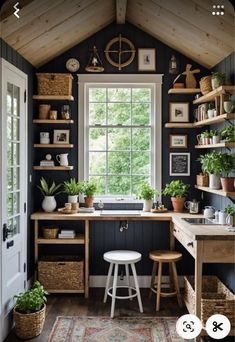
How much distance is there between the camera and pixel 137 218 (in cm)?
464

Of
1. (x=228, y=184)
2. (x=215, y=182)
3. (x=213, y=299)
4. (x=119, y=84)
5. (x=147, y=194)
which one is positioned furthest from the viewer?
(x=119, y=84)

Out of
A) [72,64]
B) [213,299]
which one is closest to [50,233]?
[213,299]

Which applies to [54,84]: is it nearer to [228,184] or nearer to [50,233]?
[50,233]

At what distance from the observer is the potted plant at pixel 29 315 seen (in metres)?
3.63

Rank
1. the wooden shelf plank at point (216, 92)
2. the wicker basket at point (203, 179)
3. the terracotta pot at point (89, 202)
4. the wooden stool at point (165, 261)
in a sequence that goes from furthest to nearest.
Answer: the terracotta pot at point (89, 202)
the wicker basket at point (203, 179)
the wooden stool at point (165, 261)
the wooden shelf plank at point (216, 92)

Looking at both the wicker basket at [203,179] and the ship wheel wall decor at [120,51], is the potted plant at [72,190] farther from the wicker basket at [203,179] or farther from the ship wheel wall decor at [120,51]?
the ship wheel wall decor at [120,51]

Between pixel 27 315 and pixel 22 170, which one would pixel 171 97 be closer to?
pixel 22 170

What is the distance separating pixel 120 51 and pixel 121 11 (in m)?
0.62

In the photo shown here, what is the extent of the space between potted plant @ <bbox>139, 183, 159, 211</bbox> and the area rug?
1.35 metres

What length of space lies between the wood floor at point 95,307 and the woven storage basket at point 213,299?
32cm

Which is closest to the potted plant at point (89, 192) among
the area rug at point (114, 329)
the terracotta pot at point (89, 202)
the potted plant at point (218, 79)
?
the terracotta pot at point (89, 202)

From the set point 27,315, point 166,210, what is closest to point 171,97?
point 166,210

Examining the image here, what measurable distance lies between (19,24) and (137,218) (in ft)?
7.71

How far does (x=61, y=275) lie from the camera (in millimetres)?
4691
